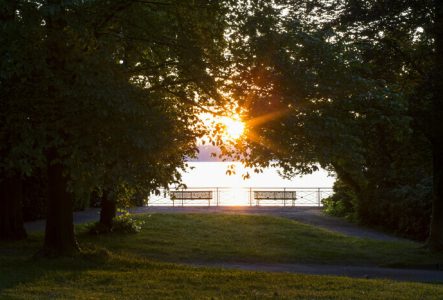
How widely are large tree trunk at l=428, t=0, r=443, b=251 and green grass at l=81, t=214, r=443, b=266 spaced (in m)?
0.68

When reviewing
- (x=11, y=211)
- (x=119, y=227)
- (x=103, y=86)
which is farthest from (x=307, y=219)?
(x=103, y=86)

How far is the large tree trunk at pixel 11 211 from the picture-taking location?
63.1ft

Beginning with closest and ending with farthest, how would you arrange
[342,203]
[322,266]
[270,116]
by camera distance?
[270,116] < [322,266] < [342,203]

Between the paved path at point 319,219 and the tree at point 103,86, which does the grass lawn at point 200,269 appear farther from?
the tree at point 103,86

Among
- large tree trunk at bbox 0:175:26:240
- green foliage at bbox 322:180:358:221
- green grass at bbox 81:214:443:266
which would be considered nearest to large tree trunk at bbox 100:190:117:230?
green grass at bbox 81:214:443:266

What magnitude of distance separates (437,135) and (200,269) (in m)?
7.96

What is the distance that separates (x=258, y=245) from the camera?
63.8ft

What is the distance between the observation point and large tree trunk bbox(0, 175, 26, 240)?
757 inches

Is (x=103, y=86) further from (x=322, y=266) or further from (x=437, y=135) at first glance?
(x=437, y=135)

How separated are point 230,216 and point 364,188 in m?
6.53

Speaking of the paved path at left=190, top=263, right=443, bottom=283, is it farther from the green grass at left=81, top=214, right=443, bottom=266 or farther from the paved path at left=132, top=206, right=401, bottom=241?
the paved path at left=132, top=206, right=401, bottom=241

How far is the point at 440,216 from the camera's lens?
17859mm

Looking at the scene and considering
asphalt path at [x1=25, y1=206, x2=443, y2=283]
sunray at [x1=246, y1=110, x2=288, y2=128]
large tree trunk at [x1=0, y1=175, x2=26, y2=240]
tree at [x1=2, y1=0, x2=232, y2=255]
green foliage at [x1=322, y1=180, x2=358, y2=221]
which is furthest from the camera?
green foliage at [x1=322, y1=180, x2=358, y2=221]

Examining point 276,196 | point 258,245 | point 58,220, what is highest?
point 276,196
